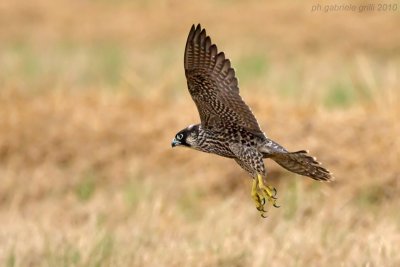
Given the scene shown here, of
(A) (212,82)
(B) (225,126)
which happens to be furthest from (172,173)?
(A) (212,82)

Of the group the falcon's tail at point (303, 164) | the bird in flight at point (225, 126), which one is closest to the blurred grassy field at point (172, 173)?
the falcon's tail at point (303, 164)

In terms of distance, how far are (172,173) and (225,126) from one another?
3.37 metres

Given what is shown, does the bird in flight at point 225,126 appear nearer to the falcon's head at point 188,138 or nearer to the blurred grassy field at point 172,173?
the falcon's head at point 188,138

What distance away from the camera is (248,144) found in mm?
7621

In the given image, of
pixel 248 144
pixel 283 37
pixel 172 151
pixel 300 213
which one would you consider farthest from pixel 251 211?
pixel 283 37

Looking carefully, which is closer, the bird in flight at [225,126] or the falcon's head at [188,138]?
the bird in flight at [225,126]

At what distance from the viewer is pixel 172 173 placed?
11.0 metres

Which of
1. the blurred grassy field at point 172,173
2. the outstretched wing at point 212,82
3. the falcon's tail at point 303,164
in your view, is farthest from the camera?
the blurred grassy field at point 172,173

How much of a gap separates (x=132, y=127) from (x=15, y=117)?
1.09 m

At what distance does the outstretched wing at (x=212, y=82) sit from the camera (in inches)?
288

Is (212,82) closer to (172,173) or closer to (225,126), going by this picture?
(225,126)

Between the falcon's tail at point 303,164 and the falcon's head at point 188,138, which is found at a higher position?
the falcon's tail at point 303,164

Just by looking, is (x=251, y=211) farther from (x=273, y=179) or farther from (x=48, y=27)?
(x=48, y=27)

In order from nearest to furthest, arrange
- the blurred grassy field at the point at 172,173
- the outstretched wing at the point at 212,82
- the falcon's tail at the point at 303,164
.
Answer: the outstretched wing at the point at 212,82
the falcon's tail at the point at 303,164
the blurred grassy field at the point at 172,173
